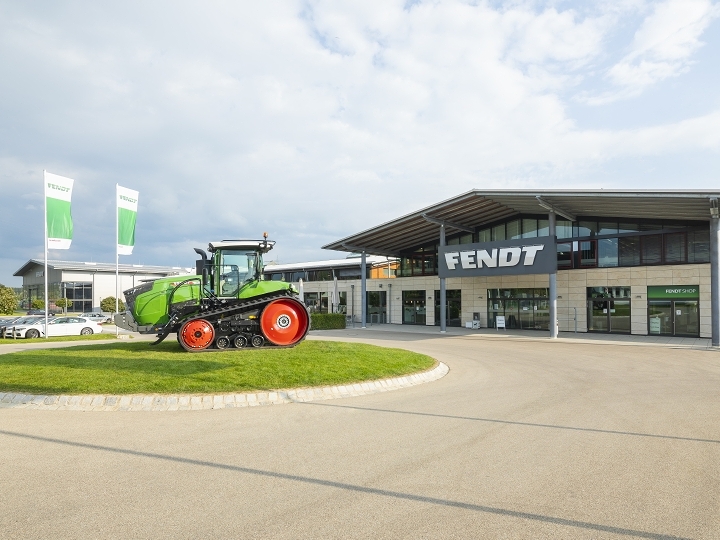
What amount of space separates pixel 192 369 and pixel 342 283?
2999 cm

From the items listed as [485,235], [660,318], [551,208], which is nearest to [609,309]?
[660,318]

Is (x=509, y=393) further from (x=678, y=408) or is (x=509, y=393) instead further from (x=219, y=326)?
(x=219, y=326)

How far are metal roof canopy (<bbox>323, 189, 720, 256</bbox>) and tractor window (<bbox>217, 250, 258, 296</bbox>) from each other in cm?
1317

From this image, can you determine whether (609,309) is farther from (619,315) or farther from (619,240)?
(619,240)

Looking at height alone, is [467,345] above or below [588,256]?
below

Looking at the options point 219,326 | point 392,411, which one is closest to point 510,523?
point 392,411

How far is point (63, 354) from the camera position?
11.7m

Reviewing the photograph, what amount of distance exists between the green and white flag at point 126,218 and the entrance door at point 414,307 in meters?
18.1

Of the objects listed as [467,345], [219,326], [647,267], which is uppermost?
[647,267]

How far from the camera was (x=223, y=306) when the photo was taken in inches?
500

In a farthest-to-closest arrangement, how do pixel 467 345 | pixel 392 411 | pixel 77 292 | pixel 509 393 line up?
pixel 77 292, pixel 467 345, pixel 509 393, pixel 392 411

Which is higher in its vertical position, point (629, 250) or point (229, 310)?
point (629, 250)

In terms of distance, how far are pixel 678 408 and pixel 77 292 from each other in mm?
57582

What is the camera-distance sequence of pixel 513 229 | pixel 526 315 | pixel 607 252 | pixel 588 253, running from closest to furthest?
pixel 607 252
pixel 588 253
pixel 526 315
pixel 513 229
